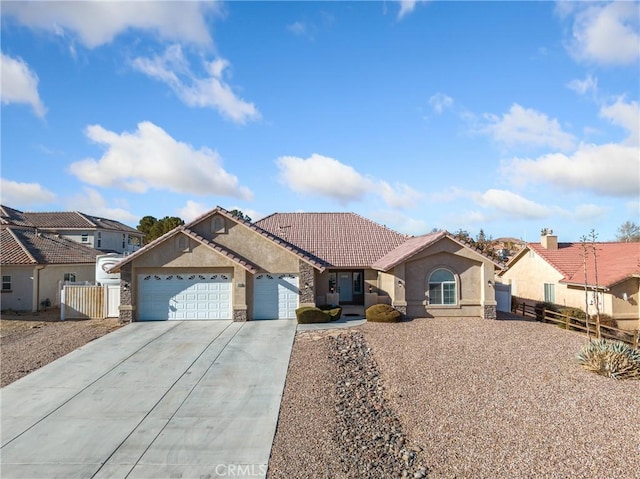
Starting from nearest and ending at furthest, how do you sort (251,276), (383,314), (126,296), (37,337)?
(37,337)
(383,314)
(126,296)
(251,276)

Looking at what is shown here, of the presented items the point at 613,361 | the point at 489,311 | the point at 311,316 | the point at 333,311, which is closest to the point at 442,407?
the point at 613,361

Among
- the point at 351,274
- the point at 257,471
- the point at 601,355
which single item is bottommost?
the point at 257,471

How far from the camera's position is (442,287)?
73.5ft

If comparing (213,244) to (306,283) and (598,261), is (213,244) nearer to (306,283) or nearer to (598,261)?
(306,283)

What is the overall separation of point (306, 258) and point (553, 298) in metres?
18.3

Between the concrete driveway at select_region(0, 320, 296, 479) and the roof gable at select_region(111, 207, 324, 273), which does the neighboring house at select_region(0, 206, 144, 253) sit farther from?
the concrete driveway at select_region(0, 320, 296, 479)

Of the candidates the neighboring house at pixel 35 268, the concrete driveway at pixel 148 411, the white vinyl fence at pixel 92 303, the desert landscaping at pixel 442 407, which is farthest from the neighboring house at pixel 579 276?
the neighboring house at pixel 35 268

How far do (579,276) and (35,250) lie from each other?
114 ft

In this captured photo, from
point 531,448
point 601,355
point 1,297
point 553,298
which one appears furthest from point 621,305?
point 1,297

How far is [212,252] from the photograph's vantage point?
71.8ft

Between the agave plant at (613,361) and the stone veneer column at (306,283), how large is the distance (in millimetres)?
12590

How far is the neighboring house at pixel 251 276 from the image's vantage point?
71.6 ft

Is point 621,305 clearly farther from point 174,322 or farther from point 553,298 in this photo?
point 174,322

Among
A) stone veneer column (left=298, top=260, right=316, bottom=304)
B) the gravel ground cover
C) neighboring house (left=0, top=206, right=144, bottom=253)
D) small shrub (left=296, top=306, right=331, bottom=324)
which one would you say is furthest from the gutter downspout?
the gravel ground cover
